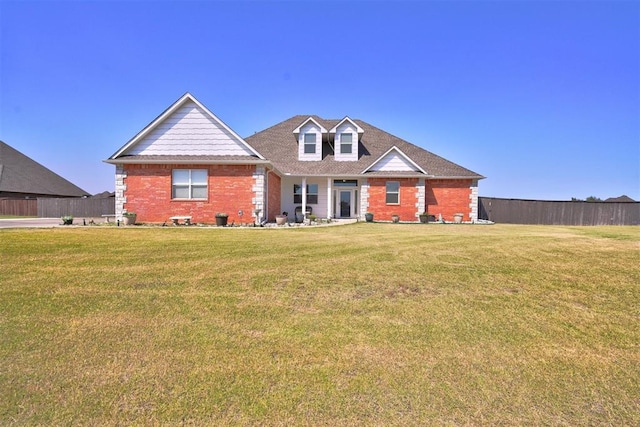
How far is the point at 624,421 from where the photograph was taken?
2633 mm

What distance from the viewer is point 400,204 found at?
21.7 m

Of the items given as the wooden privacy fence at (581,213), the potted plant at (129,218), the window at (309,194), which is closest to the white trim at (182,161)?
the potted plant at (129,218)

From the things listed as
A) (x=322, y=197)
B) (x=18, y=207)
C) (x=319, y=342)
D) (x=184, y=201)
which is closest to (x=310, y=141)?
(x=322, y=197)

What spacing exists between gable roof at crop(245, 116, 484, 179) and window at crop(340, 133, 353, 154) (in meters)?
0.94

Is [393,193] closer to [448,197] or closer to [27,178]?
[448,197]

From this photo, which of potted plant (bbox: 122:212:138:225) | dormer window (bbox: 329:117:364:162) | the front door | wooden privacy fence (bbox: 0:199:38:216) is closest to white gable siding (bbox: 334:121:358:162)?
dormer window (bbox: 329:117:364:162)

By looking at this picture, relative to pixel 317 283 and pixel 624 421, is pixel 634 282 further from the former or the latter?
pixel 317 283

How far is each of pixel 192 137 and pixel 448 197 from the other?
16.6m

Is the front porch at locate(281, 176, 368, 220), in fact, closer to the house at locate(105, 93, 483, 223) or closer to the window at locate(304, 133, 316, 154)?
the house at locate(105, 93, 483, 223)

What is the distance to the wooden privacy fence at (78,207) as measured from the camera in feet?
90.8

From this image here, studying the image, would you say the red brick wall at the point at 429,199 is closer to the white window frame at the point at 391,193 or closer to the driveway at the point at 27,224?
the white window frame at the point at 391,193

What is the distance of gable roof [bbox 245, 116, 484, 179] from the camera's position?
21859mm

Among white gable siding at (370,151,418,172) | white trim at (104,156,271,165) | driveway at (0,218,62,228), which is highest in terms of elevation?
white gable siding at (370,151,418,172)

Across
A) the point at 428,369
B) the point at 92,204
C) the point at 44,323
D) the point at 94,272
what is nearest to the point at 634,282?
the point at 428,369
